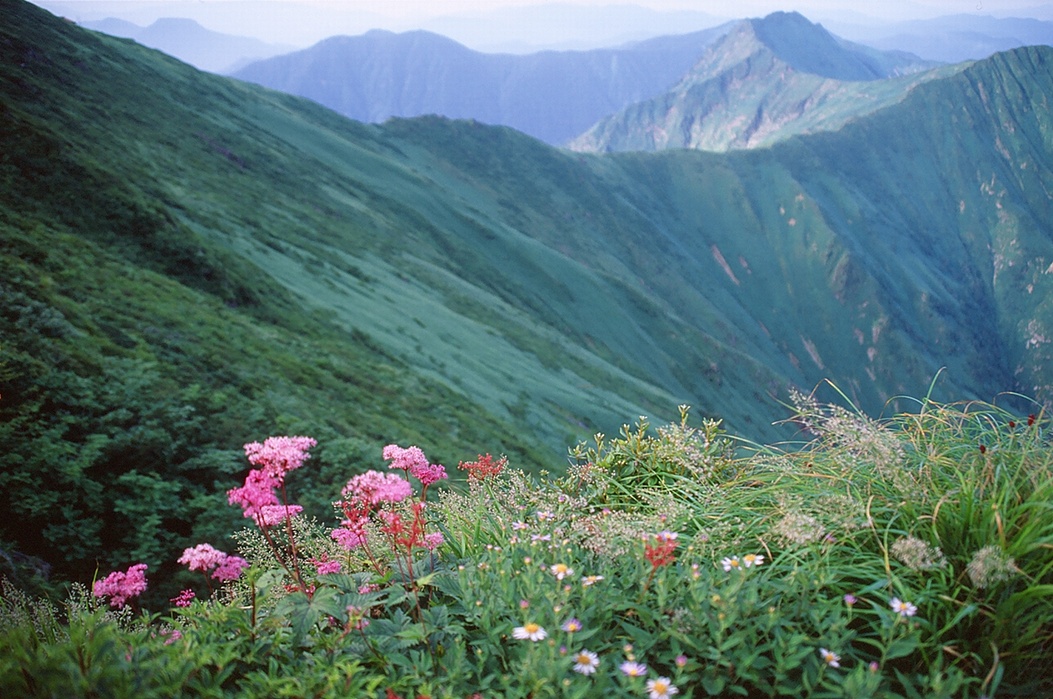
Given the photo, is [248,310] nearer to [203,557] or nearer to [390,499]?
[203,557]

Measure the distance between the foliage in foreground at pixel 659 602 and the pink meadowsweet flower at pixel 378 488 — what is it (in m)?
0.02

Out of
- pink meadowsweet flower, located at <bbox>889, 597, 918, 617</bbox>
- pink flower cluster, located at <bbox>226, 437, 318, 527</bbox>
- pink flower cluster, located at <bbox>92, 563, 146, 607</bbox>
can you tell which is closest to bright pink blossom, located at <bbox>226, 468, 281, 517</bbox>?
pink flower cluster, located at <bbox>226, 437, 318, 527</bbox>

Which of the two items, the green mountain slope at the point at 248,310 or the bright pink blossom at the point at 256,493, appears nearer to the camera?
the bright pink blossom at the point at 256,493

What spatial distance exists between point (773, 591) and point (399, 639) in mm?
2203

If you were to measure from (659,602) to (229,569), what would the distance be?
2.79 metres

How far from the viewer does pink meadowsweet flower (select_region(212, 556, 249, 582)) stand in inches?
154

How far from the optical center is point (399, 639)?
135 inches

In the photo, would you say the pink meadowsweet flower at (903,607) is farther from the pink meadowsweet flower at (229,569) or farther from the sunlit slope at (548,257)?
the sunlit slope at (548,257)

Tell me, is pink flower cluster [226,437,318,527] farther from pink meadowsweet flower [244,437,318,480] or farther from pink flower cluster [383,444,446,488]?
pink flower cluster [383,444,446,488]

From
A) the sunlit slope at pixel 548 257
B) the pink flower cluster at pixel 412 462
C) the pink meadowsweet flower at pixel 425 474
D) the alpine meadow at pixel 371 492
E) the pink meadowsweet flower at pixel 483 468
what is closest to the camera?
the alpine meadow at pixel 371 492

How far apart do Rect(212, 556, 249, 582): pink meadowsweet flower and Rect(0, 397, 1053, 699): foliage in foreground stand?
105 millimetres

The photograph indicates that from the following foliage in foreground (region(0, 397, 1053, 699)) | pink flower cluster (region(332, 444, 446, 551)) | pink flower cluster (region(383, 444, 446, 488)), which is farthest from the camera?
pink flower cluster (region(383, 444, 446, 488))

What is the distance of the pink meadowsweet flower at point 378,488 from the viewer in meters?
4.02

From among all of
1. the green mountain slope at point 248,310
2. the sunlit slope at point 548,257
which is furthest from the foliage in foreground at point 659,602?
the sunlit slope at point 548,257
